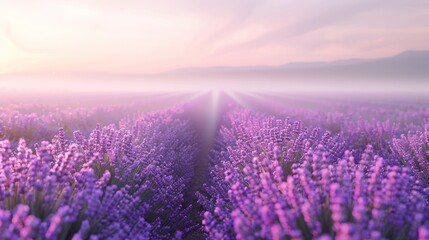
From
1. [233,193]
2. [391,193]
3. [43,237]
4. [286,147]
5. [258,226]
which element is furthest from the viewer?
[286,147]

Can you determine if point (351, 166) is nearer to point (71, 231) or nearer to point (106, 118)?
point (71, 231)

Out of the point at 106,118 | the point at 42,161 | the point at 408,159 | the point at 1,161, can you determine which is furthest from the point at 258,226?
the point at 106,118

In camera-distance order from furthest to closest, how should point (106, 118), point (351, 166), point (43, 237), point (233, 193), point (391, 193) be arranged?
point (106, 118) → point (351, 166) → point (233, 193) → point (391, 193) → point (43, 237)

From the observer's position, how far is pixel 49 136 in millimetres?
7277

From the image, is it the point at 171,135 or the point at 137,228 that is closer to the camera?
the point at 137,228

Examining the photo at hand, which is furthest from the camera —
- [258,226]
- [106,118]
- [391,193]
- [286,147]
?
[106,118]

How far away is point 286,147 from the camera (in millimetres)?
4535

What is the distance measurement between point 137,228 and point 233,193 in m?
0.65

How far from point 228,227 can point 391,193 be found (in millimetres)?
1042

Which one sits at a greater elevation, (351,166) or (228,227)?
(351,166)

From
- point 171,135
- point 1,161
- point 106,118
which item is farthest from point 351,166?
point 106,118

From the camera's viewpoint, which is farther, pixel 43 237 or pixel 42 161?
pixel 42 161

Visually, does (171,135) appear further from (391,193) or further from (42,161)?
(391,193)

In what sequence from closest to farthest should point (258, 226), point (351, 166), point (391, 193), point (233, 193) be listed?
point (391, 193) → point (258, 226) → point (233, 193) → point (351, 166)
